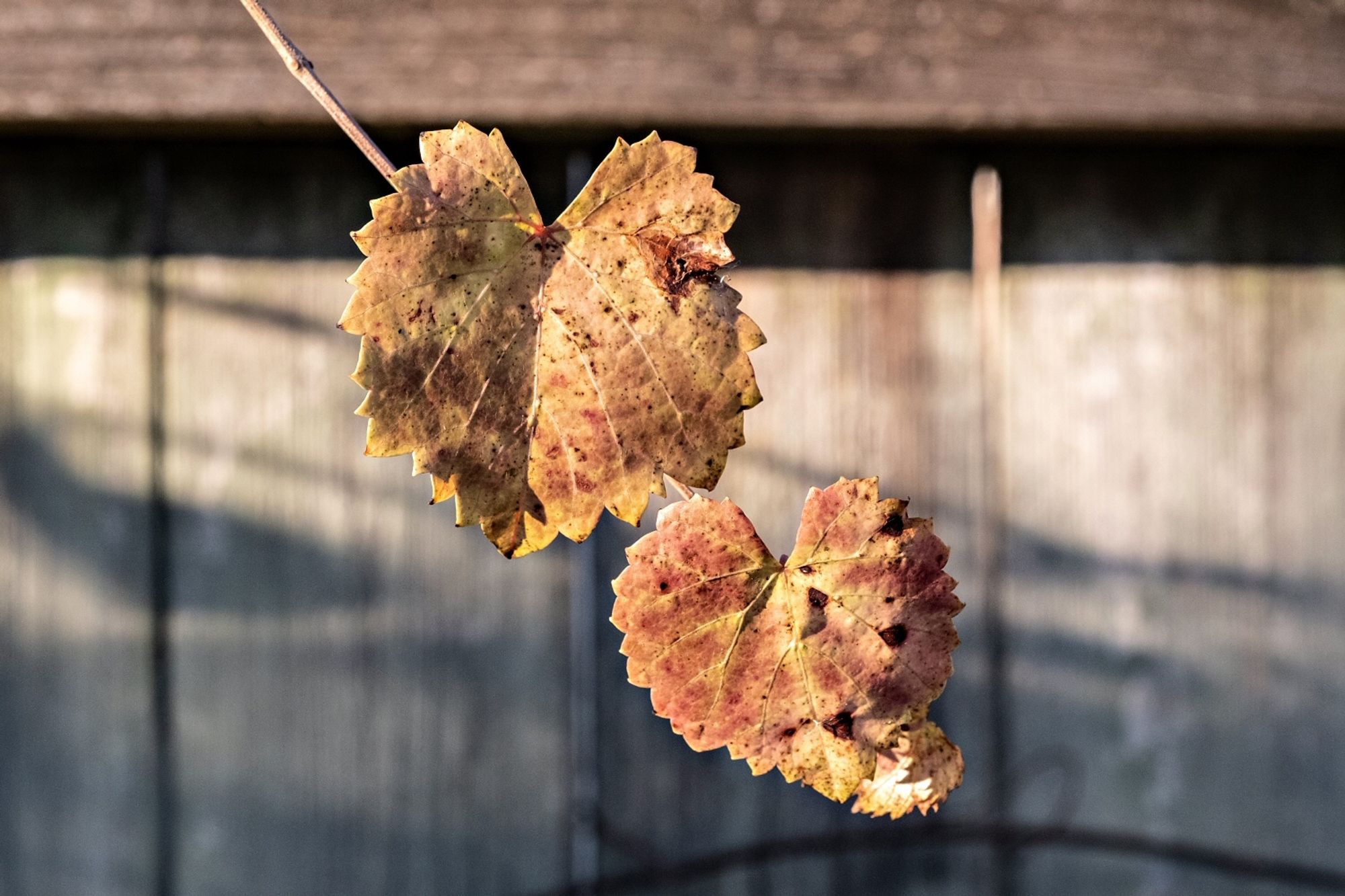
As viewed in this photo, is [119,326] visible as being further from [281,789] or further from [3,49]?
[281,789]

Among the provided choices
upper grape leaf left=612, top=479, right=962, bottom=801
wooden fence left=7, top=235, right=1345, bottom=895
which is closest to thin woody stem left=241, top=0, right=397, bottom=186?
upper grape leaf left=612, top=479, right=962, bottom=801

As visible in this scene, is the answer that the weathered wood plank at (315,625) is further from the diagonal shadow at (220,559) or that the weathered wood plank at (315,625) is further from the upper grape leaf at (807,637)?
the upper grape leaf at (807,637)

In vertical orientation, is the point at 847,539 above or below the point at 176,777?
above

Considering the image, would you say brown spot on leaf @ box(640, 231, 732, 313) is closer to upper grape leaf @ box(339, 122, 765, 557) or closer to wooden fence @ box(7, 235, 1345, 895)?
upper grape leaf @ box(339, 122, 765, 557)

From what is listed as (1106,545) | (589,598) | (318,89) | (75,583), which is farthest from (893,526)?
(75,583)

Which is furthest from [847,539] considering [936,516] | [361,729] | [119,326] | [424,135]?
[119,326]

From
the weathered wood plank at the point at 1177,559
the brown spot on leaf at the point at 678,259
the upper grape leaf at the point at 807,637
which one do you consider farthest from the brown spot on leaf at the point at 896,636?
the weathered wood plank at the point at 1177,559

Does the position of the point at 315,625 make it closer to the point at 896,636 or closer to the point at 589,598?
the point at 589,598
